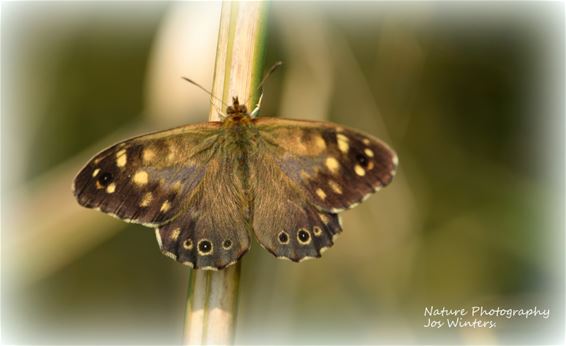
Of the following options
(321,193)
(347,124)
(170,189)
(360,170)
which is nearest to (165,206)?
(170,189)

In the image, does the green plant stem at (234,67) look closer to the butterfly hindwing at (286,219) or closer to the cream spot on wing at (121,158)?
the butterfly hindwing at (286,219)

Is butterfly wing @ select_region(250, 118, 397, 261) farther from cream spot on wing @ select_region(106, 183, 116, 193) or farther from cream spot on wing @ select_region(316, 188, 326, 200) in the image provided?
cream spot on wing @ select_region(106, 183, 116, 193)

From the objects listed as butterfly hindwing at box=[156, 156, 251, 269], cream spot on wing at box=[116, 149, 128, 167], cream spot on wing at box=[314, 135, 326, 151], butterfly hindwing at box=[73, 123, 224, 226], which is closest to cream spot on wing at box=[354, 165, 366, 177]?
cream spot on wing at box=[314, 135, 326, 151]

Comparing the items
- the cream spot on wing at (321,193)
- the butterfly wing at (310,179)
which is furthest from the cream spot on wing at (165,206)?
the cream spot on wing at (321,193)

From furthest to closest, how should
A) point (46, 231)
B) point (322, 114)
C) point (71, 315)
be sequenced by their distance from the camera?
point (71, 315), point (322, 114), point (46, 231)

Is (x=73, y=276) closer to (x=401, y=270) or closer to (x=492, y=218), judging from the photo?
(x=401, y=270)

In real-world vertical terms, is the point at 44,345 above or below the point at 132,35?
below

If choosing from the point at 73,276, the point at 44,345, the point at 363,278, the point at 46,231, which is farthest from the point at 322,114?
the point at 44,345

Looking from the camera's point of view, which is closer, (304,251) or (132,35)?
(304,251)
